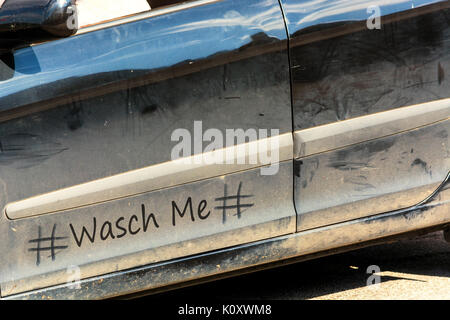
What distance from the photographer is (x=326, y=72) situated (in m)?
2.75

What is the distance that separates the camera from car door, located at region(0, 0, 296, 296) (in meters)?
2.58

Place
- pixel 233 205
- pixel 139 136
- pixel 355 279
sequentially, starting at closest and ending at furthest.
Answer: pixel 139 136, pixel 233 205, pixel 355 279

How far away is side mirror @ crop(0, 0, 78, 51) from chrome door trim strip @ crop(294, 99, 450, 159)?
0.97m

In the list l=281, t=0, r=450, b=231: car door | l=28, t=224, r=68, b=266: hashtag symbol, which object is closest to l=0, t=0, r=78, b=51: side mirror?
l=28, t=224, r=68, b=266: hashtag symbol

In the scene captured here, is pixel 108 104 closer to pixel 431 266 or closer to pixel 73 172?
pixel 73 172

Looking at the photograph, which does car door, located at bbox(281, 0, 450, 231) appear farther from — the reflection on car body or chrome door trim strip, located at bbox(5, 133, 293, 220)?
chrome door trim strip, located at bbox(5, 133, 293, 220)

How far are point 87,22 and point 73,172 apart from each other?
1.91ft

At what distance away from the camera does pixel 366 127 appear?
2832mm

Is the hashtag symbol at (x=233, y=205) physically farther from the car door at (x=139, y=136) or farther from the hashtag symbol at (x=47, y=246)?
the hashtag symbol at (x=47, y=246)

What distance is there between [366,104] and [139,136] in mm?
894

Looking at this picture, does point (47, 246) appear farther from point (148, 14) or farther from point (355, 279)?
point (355, 279)

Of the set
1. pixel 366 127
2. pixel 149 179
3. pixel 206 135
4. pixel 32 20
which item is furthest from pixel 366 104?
pixel 32 20

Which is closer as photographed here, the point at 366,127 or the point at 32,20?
the point at 32,20

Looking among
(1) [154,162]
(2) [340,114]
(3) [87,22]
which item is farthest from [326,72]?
(3) [87,22]
